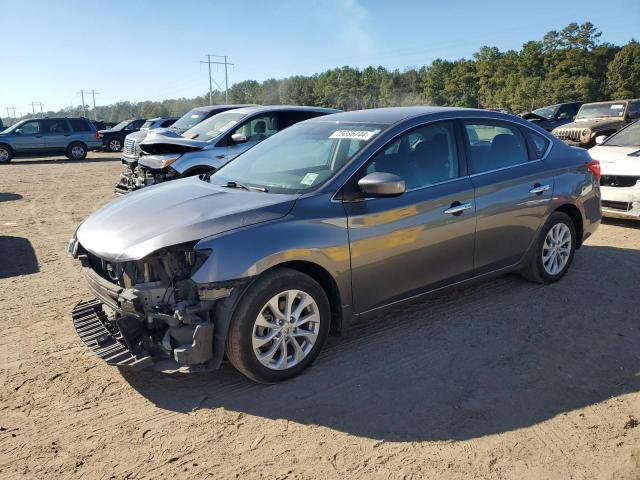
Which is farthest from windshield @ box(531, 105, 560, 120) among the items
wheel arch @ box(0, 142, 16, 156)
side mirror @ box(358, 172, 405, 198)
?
wheel arch @ box(0, 142, 16, 156)

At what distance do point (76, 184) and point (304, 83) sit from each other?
107 m

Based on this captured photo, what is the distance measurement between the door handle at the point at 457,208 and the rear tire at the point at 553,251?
118 cm

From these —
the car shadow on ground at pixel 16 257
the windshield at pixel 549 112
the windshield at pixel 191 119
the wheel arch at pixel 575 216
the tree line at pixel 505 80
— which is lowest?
the car shadow on ground at pixel 16 257

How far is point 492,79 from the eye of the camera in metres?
74.2

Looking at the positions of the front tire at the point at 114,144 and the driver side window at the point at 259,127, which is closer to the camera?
the driver side window at the point at 259,127

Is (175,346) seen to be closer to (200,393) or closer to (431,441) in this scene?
(200,393)

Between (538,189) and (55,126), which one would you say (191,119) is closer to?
(538,189)

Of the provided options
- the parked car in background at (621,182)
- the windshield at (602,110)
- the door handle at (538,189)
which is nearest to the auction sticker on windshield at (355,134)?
the door handle at (538,189)

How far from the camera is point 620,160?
7.86 metres

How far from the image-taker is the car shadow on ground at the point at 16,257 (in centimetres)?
612

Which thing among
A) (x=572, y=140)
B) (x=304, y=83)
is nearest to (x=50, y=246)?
(x=572, y=140)

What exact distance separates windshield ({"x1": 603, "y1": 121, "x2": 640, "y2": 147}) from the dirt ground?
461 cm

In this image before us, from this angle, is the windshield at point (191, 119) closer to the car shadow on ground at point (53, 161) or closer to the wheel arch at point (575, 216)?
the wheel arch at point (575, 216)

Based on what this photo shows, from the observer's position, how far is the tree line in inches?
2226
